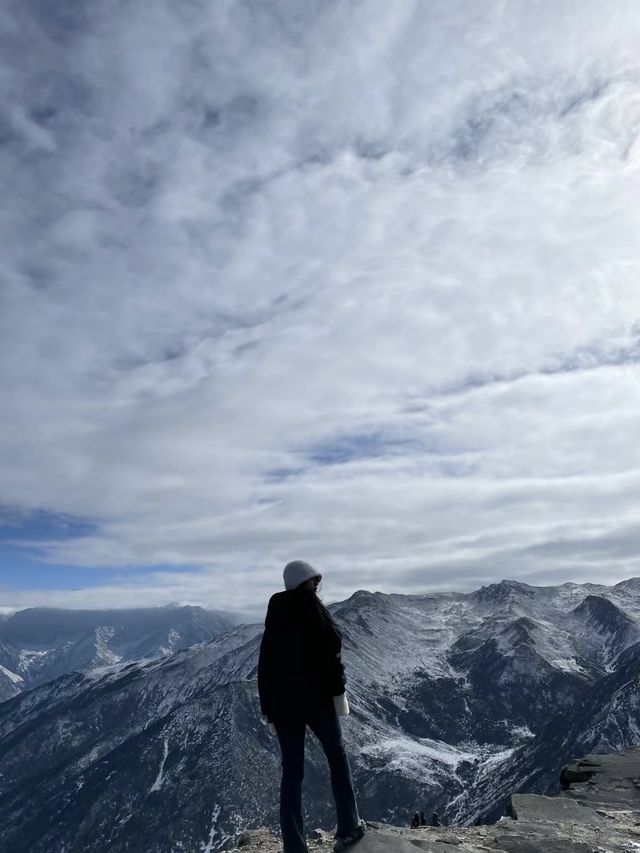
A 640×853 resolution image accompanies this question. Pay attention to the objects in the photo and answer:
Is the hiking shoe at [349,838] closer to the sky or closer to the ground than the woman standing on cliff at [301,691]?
closer to the ground

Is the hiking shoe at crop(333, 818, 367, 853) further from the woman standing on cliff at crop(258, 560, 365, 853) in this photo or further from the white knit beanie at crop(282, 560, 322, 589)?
the white knit beanie at crop(282, 560, 322, 589)

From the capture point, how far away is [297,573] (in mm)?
11727

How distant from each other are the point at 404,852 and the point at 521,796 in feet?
32.0

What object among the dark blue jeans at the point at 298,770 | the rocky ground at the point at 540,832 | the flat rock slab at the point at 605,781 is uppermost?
the dark blue jeans at the point at 298,770

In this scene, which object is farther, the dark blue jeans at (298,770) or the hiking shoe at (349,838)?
the hiking shoe at (349,838)

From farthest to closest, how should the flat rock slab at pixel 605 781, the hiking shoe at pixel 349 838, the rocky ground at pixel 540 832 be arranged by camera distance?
the flat rock slab at pixel 605 781
the rocky ground at pixel 540 832
the hiking shoe at pixel 349 838

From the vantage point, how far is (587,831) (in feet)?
48.8

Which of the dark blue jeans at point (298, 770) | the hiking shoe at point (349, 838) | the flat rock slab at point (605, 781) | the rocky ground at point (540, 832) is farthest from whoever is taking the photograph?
the flat rock slab at point (605, 781)

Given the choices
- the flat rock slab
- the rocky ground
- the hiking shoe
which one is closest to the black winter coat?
the hiking shoe

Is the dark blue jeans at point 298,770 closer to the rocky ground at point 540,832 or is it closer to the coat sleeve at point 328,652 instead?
the coat sleeve at point 328,652

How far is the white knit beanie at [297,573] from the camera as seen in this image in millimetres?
11664

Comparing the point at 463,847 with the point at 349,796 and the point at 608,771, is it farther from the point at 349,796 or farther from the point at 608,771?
the point at 608,771

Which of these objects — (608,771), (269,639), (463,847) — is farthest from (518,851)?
(608,771)

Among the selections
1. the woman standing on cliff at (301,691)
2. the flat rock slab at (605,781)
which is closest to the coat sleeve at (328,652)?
the woman standing on cliff at (301,691)
